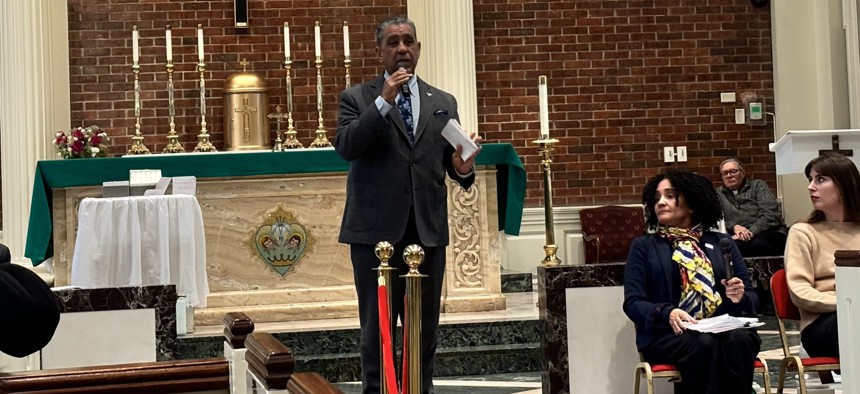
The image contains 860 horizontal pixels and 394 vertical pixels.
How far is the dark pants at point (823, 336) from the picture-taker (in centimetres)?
472

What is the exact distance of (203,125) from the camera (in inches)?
363

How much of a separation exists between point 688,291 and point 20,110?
218 inches

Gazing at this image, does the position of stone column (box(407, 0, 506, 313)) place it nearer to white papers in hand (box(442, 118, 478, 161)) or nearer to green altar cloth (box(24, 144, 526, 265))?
green altar cloth (box(24, 144, 526, 265))

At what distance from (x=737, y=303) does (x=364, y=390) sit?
1.60 meters

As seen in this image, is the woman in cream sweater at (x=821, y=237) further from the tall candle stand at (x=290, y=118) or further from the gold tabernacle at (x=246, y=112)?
the gold tabernacle at (x=246, y=112)

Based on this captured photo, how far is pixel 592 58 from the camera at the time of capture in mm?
10242

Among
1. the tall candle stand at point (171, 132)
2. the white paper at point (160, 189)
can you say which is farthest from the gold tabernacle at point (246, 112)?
the white paper at point (160, 189)

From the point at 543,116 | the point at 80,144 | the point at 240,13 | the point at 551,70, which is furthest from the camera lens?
the point at 551,70

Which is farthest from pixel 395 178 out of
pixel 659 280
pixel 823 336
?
pixel 823 336

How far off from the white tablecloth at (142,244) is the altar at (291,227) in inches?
18.4

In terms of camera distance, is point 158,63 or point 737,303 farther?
point 158,63

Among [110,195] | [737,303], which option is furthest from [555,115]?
[737,303]

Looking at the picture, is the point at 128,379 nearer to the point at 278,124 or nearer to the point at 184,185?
the point at 184,185

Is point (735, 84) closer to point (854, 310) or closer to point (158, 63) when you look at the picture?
point (158, 63)
